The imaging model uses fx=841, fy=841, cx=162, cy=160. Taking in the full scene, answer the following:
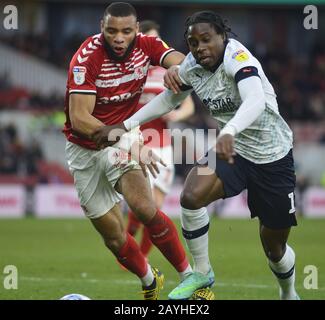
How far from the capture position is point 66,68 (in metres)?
27.1

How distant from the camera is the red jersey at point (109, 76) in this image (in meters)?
7.28

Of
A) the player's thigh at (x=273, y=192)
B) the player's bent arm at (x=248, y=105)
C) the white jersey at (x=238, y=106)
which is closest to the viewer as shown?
the player's bent arm at (x=248, y=105)

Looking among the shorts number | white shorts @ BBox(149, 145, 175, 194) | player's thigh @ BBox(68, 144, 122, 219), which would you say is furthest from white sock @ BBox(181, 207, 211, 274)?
white shorts @ BBox(149, 145, 175, 194)

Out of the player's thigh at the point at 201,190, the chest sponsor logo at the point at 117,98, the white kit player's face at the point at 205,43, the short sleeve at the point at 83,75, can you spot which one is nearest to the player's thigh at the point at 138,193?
the player's thigh at the point at 201,190

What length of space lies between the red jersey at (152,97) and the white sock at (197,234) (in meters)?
3.42

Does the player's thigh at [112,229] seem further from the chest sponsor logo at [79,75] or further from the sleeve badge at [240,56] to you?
the sleeve badge at [240,56]

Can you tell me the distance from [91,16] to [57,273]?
2042 centimetres

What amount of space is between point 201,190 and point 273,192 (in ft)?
1.99

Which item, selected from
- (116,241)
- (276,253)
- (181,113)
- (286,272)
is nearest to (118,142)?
(116,241)

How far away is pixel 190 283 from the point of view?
686 centimetres

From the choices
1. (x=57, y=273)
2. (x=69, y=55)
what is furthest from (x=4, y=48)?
(x=57, y=273)
